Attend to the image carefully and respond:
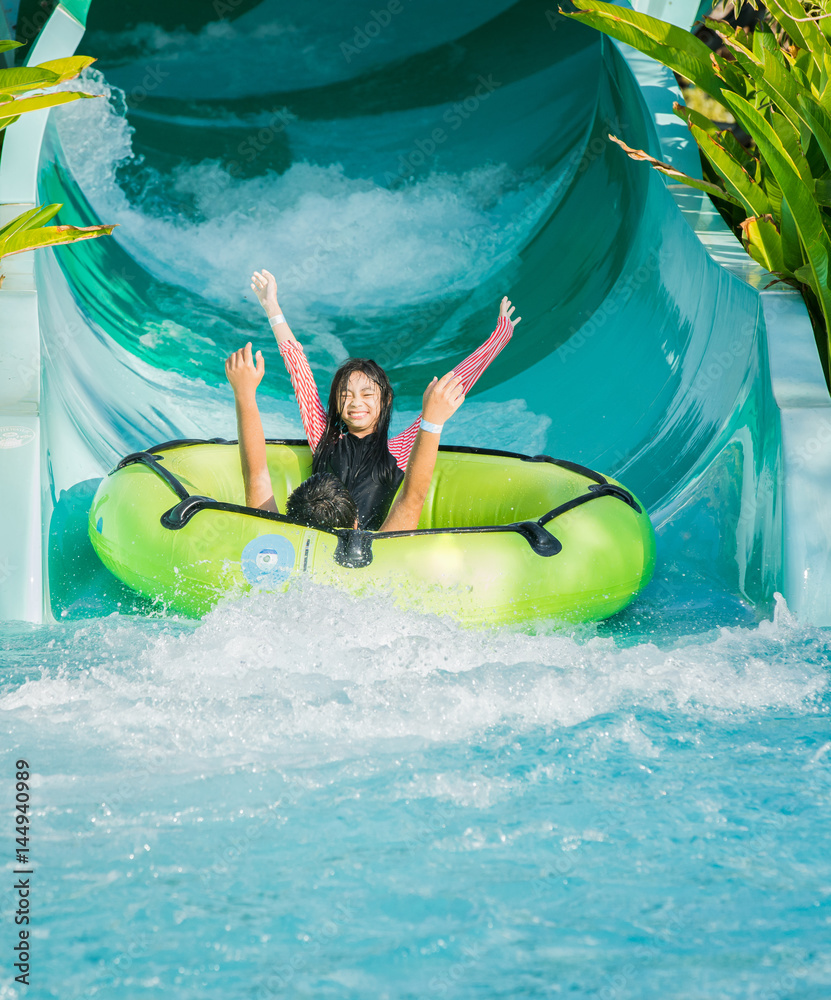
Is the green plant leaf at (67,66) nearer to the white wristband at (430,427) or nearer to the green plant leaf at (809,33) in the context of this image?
the white wristband at (430,427)

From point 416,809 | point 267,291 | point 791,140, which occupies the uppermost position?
point 791,140

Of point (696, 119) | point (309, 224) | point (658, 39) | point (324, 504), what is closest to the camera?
point (324, 504)

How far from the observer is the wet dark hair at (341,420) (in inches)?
108

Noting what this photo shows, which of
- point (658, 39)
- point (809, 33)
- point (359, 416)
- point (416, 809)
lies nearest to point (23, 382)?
point (359, 416)

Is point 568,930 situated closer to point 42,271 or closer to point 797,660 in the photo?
point 797,660

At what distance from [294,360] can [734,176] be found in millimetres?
1478

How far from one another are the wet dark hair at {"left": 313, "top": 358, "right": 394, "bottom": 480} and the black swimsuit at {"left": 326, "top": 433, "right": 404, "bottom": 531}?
0.05ft

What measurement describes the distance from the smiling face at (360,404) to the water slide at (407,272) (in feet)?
2.71

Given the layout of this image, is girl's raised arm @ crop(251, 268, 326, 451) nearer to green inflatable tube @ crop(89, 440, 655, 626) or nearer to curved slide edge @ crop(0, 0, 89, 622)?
green inflatable tube @ crop(89, 440, 655, 626)

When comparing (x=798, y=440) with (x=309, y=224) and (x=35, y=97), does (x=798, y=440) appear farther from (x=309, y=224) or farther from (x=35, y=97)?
(x=309, y=224)

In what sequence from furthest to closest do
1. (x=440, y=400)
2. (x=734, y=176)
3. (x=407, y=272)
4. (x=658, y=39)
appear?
(x=407, y=272)
(x=734, y=176)
(x=658, y=39)
(x=440, y=400)

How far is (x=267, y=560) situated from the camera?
2256 mm

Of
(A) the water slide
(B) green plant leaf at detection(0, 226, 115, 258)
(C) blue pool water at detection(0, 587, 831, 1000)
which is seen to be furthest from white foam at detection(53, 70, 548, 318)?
(C) blue pool water at detection(0, 587, 831, 1000)

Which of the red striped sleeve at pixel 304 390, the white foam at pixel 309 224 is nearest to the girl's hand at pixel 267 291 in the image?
the red striped sleeve at pixel 304 390
